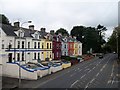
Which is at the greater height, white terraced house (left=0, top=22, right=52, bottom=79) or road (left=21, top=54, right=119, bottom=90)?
white terraced house (left=0, top=22, right=52, bottom=79)

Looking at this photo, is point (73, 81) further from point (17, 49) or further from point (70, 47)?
point (70, 47)

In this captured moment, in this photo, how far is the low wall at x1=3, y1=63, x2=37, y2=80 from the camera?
38.2 metres

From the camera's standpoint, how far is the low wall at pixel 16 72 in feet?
125

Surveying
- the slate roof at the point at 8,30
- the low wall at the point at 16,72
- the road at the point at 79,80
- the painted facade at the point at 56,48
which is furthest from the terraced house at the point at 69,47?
the low wall at the point at 16,72

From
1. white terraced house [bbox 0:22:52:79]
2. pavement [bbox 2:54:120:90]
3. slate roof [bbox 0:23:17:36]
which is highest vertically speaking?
slate roof [bbox 0:23:17:36]

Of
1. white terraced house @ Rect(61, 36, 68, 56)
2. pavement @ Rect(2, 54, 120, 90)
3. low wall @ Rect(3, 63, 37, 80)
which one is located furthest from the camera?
white terraced house @ Rect(61, 36, 68, 56)

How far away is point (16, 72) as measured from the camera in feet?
126

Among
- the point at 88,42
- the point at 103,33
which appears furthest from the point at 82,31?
the point at 103,33

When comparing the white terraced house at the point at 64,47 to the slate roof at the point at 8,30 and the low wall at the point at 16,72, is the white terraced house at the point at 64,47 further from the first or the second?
the low wall at the point at 16,72

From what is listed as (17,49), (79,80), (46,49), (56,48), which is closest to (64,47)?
(56,48)

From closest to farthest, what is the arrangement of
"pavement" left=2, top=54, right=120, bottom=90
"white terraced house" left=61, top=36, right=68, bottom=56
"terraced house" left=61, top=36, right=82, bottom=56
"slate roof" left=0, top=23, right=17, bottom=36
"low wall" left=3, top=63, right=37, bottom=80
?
1. "pavement" left=2, top=54, right=120, bottom=90
2. "low wall" left=3, top=63, right=37, bottom=80
3. "slate roof" left=0, top=23, right=17, bottom=36
4. "white terraced house" left=61, top=36, right=68, bottom=56
5. "terraced house" left=61, top=36, right=82, bottom=56

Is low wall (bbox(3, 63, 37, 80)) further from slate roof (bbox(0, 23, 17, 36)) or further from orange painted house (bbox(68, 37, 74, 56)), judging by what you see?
orange painted house (bbox(68, 37, 74, 56))

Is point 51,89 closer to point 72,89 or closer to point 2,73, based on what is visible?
point 72,89

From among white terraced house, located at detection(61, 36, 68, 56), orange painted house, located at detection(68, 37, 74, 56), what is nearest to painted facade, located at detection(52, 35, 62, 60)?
white terraced house, located at detection(61, 36, 68, 56)
